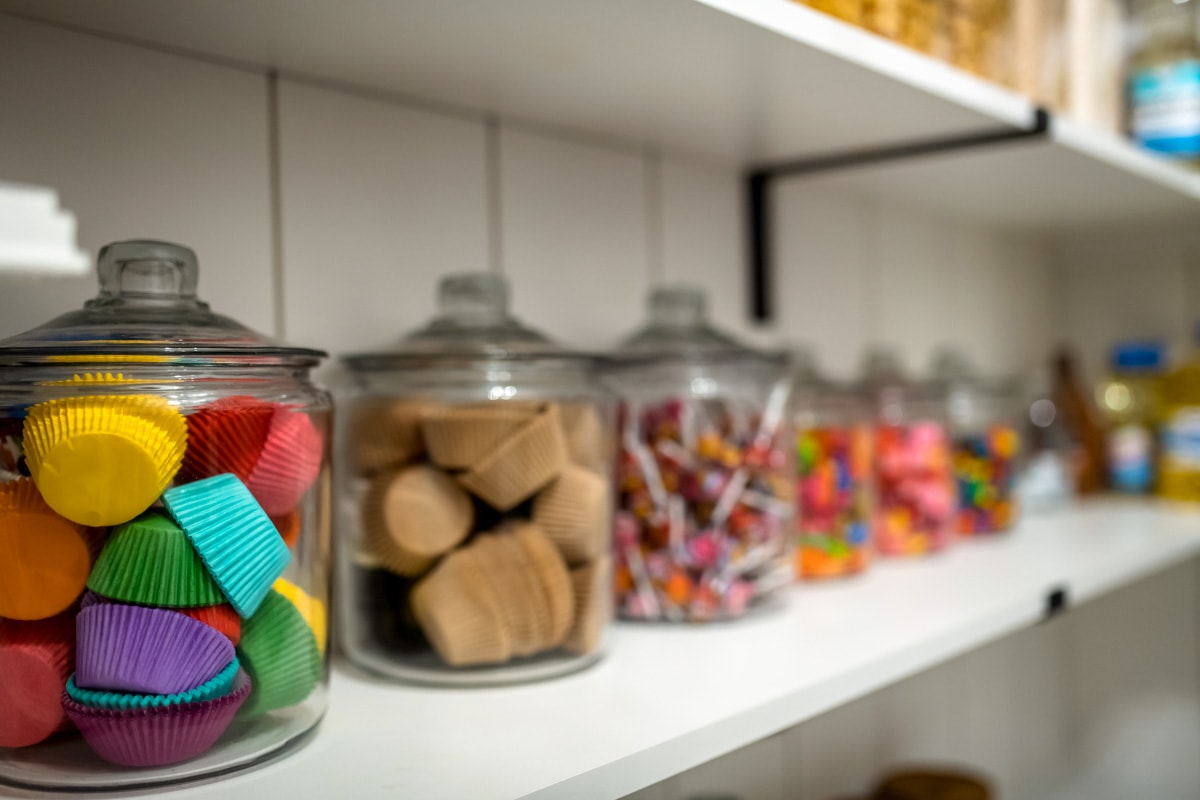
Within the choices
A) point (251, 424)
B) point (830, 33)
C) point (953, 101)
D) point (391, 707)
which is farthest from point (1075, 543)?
point (251, 424)

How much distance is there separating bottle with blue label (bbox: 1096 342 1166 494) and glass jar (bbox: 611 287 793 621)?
93cm

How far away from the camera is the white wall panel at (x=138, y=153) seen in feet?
2.08

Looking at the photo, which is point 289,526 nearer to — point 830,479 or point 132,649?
point 132,649

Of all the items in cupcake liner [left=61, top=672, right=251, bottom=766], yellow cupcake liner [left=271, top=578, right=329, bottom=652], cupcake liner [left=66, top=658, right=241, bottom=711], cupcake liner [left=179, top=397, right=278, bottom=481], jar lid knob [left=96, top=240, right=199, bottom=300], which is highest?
jar lid knob [left=96, top=240, right=199, bottom=300]

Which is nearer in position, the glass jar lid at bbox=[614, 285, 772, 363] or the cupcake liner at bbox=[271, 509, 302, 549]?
the cupcake liner at bbox=[271, 509, 302, 549]

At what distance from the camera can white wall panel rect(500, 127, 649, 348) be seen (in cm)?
94

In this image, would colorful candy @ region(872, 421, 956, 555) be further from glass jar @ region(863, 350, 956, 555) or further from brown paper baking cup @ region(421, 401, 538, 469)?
brown paper baking cup @ region(421, 401, 538, 469)

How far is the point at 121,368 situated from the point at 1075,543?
1.05 m

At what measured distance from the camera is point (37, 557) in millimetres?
492

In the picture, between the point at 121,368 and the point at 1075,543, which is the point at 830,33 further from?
the point at 1075,543

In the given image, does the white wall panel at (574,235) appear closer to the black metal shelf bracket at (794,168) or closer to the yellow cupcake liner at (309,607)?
the black metal shelf bracket at (794,168)

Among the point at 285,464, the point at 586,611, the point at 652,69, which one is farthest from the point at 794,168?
the point at 285,464

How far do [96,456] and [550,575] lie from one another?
1.01ft

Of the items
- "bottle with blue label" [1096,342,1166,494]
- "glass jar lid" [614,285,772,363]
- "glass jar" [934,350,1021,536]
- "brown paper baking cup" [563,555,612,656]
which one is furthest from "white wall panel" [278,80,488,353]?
"bottle with blue label" [1096,342,1166,494]
